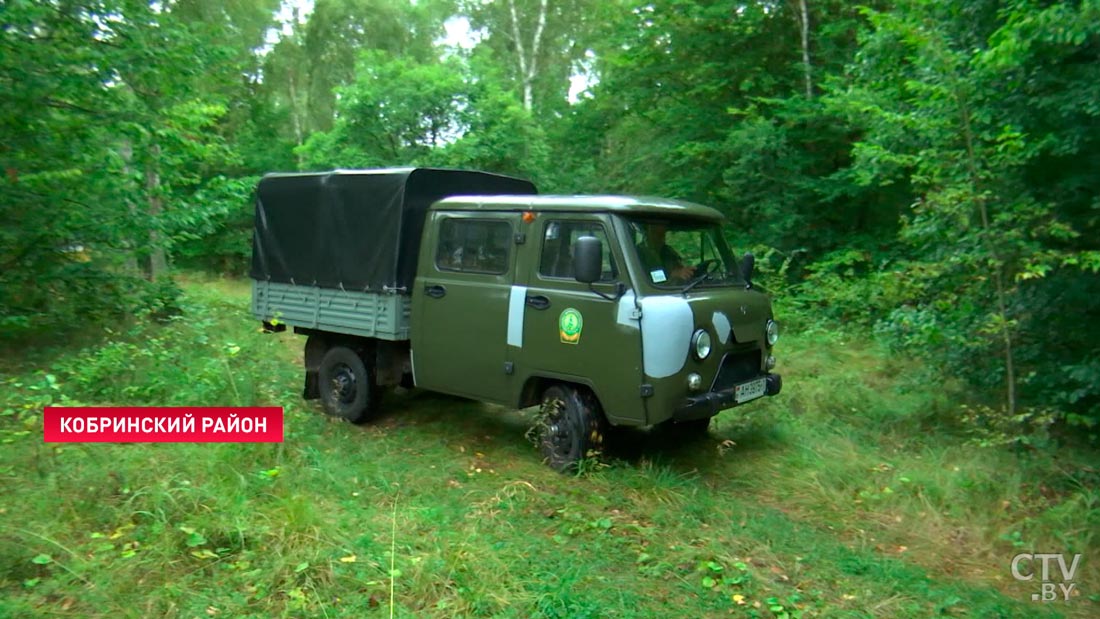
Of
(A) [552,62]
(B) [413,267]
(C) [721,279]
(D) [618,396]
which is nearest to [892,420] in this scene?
(C) [721,279]

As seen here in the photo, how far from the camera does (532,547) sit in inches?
173

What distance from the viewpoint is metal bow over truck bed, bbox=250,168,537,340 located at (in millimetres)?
6777

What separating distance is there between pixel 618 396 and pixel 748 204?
9727 mm

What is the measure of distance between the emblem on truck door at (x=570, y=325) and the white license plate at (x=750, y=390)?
131 cm

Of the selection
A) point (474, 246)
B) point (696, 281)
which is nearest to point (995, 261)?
point (696, 281)

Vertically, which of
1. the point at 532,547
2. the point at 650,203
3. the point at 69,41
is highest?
the point at 69,41

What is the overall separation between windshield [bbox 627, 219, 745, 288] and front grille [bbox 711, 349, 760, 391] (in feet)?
2.03

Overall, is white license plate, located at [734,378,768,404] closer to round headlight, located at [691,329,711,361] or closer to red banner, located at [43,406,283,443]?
round headlight, located at [691,329,711,361]

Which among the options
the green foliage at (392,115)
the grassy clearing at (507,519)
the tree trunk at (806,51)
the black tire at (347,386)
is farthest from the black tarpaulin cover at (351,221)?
the green foliage at (392,115)

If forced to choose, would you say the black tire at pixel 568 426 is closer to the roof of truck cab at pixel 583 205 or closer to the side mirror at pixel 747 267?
the roof of truck cab at pixel 583 205

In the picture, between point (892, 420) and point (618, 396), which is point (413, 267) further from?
point (892, 420)

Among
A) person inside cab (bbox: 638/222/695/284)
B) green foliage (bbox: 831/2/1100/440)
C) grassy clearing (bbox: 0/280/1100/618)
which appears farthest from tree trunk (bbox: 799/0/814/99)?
person inside cab (bbox: 638/222/695/284)

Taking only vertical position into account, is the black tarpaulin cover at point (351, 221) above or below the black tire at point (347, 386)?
above

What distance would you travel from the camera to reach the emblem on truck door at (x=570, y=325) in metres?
5.62
